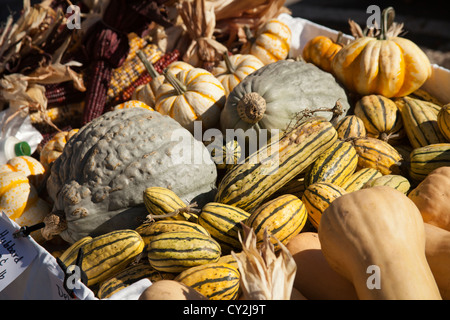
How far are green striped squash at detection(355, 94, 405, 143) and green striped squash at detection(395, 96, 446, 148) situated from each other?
0.06m

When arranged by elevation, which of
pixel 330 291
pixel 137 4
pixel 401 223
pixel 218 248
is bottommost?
pixel 330 291

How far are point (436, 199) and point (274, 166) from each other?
0.88m

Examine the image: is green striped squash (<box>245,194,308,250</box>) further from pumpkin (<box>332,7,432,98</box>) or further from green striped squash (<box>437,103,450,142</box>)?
pumpkin (<box>332,7,432,98</box>)

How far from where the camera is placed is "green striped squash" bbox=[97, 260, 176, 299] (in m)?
1.99

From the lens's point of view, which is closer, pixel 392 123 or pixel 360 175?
pixel 360 175

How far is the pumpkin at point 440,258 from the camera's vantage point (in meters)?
1.84

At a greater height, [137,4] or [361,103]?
[137,4]

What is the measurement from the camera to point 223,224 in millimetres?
2205

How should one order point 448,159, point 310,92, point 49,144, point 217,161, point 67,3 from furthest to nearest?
point 67,3 → point 49,144 → point 310,92 → point 217,161 → point 448,159

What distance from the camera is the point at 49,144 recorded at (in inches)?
134

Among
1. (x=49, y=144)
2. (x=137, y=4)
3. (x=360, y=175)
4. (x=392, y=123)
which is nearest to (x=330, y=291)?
(x=360, y=175)

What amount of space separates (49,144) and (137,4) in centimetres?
182

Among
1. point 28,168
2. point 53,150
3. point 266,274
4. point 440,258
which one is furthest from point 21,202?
point 440,258

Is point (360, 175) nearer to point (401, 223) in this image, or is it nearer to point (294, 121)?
point (294, 121)
